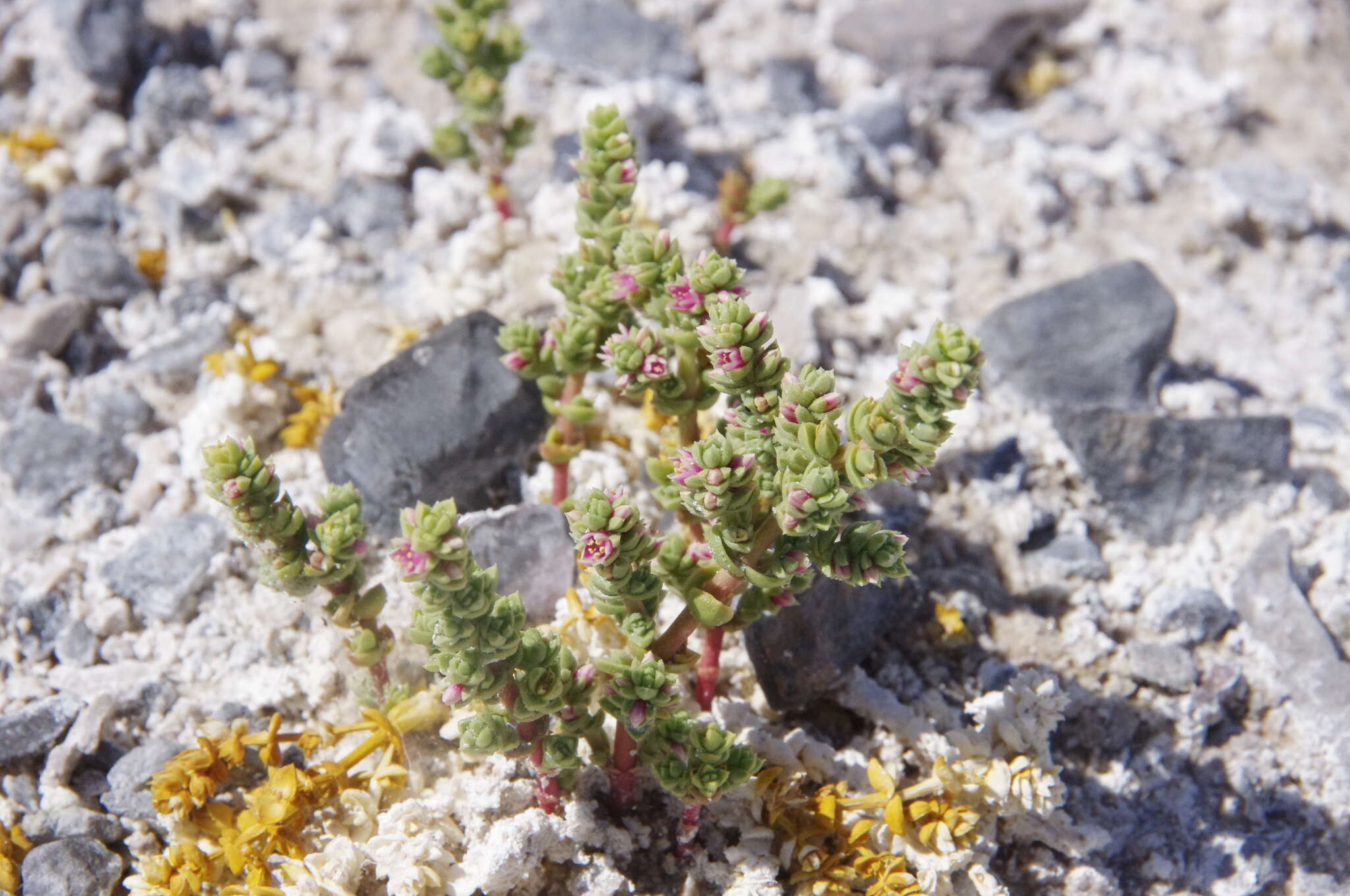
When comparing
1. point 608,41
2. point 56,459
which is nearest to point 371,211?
point 608,41

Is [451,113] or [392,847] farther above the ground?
[451,113]

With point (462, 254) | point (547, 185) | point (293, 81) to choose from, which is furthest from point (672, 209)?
point (293, 81)

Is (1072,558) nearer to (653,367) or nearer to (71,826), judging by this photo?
(653,367)

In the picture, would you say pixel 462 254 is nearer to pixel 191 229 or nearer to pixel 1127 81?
pixel 191 229

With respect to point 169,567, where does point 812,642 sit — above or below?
below

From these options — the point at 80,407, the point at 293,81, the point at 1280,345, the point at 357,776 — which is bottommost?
the point at 1280,345

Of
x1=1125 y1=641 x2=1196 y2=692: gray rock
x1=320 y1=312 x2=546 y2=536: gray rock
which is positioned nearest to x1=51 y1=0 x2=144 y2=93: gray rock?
x1=320 y1=312 x2=546 y2=536: gray rock

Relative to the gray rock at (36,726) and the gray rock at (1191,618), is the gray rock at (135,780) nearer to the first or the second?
the gray rock at (36,726)
